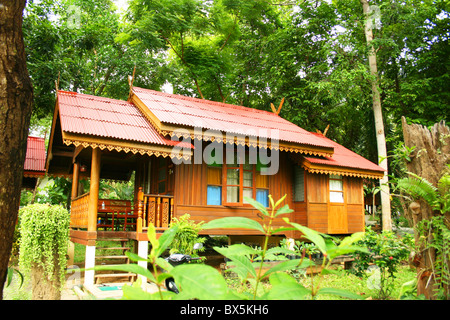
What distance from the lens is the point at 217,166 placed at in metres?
9.96

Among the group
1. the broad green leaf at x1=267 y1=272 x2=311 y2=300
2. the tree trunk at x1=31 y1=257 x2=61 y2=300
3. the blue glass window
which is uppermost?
the blue glass window

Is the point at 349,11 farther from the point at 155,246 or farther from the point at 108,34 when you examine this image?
the point at 155,246

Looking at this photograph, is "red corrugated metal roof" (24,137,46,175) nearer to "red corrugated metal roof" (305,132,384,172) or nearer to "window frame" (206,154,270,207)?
"window frame" (206,154,270,207)

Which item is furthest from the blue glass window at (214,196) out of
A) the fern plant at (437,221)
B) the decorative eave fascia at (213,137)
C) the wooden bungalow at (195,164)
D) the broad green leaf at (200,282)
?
the broad green leaf at (200,282)

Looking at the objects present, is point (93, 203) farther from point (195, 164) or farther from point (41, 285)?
point (195, 164)

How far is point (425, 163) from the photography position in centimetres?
303

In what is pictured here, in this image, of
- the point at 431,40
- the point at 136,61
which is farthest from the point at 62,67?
the point at 431,40

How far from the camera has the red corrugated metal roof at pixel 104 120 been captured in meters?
7.73

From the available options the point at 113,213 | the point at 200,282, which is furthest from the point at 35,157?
the point at 200,282

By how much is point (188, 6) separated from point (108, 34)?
15.0ft

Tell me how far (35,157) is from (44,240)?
→ 1107 cm

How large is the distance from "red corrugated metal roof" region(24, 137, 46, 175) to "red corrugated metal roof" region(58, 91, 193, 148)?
5454 millimetres

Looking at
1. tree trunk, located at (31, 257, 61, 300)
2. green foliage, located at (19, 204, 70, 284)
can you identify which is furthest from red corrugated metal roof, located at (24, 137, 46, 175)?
tree trunk, located at (31, 257, 61, 300)

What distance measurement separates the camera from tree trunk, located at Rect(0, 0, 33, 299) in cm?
204
